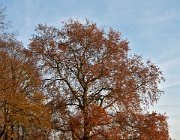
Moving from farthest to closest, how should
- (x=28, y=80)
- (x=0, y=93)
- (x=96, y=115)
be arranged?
(x=28, y=80) < (x=96, y=115) < (x=0, y=93)

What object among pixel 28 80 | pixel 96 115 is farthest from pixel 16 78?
pixel 96 115

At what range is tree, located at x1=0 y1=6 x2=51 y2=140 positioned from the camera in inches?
1479

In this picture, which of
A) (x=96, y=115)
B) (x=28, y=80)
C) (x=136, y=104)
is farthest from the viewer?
(x=28, y=80)

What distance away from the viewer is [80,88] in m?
42.3

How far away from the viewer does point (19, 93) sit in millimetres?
38844

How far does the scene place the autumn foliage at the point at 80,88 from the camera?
3909 cm

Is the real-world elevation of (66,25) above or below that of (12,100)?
above

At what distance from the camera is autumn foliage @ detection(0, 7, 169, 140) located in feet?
128

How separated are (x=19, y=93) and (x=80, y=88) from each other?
6.19 metres

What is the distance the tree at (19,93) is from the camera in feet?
123

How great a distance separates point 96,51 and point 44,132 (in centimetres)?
891

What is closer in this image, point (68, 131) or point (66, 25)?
point (68, 131)

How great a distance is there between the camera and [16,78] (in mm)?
43781

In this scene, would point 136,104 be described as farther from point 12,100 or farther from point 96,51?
point 12,100
